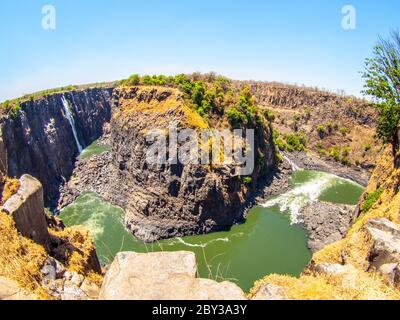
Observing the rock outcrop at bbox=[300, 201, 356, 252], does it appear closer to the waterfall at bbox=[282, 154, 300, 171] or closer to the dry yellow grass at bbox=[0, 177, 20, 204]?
the waterfall at bbox=[282, 154, 300, 171]

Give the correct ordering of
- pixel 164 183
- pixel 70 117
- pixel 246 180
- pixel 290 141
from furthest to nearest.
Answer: pixel 290 141, pixel 70 117, pixel 246 180, pixel 164 183

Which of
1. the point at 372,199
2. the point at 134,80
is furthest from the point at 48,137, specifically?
the point at 372,199

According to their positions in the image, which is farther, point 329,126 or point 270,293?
point 329,126

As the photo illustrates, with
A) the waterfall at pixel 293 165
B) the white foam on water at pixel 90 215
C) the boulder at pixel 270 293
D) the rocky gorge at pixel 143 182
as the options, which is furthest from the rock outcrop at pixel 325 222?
the boulder at pixel 270 293

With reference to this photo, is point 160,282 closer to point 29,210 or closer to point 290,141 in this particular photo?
point 29,210

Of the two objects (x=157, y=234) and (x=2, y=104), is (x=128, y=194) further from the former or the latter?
(x=2, y=104)

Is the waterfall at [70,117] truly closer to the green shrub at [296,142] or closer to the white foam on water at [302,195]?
the white foam on water at [302,195]
